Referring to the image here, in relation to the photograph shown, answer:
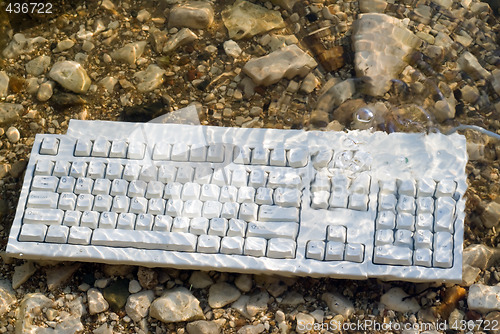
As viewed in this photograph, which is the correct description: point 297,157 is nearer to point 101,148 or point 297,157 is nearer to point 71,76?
point 101,148

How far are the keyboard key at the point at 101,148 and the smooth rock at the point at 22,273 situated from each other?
0.23 m

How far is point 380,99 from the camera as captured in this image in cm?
122

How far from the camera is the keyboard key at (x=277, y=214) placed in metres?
1.02

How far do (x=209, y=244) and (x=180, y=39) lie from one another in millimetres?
503

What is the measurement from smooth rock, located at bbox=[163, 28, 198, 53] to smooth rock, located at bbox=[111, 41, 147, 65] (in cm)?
5

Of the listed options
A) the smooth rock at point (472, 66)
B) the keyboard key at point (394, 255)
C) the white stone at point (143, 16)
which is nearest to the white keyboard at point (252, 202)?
the keyboard key at point (394, 255)

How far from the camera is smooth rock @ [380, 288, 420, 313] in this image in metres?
1.03

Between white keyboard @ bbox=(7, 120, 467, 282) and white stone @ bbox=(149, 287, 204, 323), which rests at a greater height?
white keyboard @ bbox=(7, 120, 467, 282)

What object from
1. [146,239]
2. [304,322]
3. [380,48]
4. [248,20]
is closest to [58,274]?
[146,239]

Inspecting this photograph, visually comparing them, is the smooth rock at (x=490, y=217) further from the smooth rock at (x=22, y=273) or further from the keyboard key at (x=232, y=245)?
the smooth rock at (x=22, y=273)

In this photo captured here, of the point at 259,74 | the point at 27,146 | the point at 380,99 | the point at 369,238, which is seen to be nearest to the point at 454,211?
the point at 369,238

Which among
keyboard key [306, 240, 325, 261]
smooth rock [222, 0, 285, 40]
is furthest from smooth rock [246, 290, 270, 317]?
smooth rock [222, 0, 285, 40]

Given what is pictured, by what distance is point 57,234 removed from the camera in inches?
40.4

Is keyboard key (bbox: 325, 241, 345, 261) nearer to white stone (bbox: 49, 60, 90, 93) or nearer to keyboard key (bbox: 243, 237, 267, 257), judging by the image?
keyboard key (bbox: 243, 237, 267, 257)
